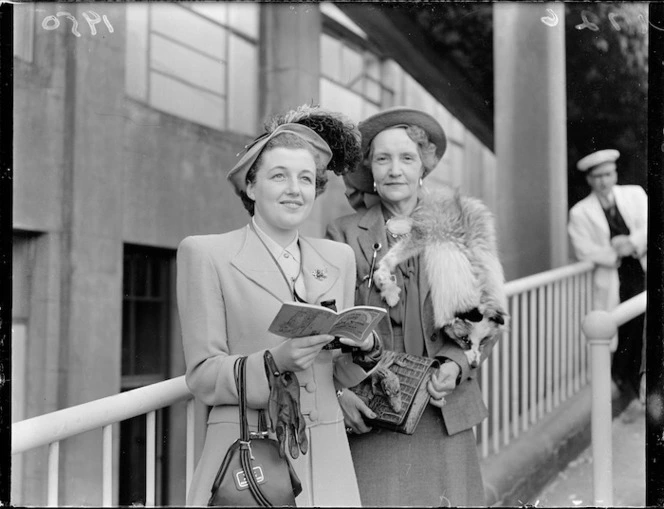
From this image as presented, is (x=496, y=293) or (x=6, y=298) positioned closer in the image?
(x=6, y=298)

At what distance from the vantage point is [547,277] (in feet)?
15.4

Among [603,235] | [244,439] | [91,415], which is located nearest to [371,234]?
[244,439]

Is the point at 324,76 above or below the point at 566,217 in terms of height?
above

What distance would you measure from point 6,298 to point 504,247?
2928mm

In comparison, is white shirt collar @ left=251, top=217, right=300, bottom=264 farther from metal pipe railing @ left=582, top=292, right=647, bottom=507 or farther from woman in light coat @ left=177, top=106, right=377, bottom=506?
metal pipe railing @ left=582, top=292, right=647, bottom=507

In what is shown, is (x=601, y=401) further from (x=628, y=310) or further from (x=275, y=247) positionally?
(x=275, y=247)

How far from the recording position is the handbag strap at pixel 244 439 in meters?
2.30

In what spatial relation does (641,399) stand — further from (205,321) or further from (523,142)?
(205,321)

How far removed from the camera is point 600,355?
394cm

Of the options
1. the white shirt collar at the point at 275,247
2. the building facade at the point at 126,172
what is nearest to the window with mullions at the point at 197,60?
the building facade at the point at 126,172

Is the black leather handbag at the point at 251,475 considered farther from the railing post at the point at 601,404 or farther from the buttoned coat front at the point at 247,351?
the railing post at the point at 601,404

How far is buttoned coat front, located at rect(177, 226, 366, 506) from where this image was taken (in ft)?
8.02

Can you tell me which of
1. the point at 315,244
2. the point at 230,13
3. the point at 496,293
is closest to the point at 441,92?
the point at 230,13

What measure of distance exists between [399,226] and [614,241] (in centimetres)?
206
